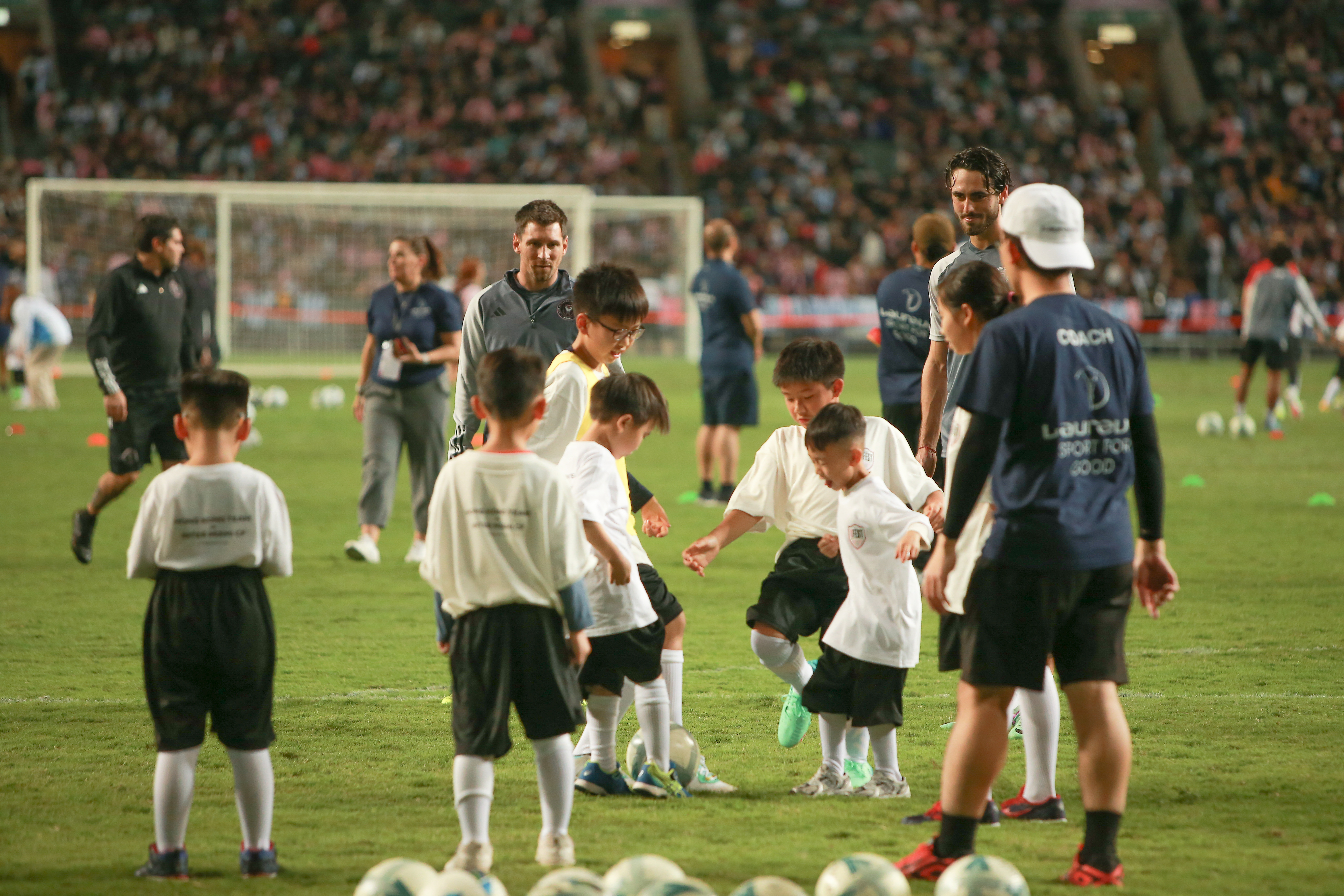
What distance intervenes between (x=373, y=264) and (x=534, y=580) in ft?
76.9

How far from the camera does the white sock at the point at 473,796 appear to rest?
4.21 metres

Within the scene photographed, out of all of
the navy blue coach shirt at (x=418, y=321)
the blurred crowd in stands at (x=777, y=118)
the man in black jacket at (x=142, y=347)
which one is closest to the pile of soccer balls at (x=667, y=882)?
the navy blue coach shirt at (x=418, y=321)

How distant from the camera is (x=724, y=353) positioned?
1267 centimetres

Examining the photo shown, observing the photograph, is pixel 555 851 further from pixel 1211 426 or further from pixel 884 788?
pixel 1211 426

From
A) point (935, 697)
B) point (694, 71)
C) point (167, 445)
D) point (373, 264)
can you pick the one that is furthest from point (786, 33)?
point (935, 697)

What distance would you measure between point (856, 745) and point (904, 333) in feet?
13.6

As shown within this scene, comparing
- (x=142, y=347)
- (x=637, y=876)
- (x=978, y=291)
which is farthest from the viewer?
(x=142, y=347)

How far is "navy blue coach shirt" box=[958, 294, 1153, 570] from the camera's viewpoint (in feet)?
13.4

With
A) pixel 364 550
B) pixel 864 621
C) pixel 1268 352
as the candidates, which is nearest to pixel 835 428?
pixel 864 621

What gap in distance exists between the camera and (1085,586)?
4168mm

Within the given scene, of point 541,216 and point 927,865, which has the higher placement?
point 541,216

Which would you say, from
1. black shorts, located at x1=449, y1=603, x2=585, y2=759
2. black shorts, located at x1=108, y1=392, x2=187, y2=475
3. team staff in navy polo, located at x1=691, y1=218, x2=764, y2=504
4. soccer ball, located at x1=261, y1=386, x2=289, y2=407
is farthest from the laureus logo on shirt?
soccer ball, located at x1=261, y1=386, x2=289, y2=407

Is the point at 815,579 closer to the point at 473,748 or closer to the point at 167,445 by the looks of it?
the point at 473,748

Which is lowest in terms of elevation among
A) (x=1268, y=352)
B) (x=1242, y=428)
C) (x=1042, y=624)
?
(x=1042, y=624)
